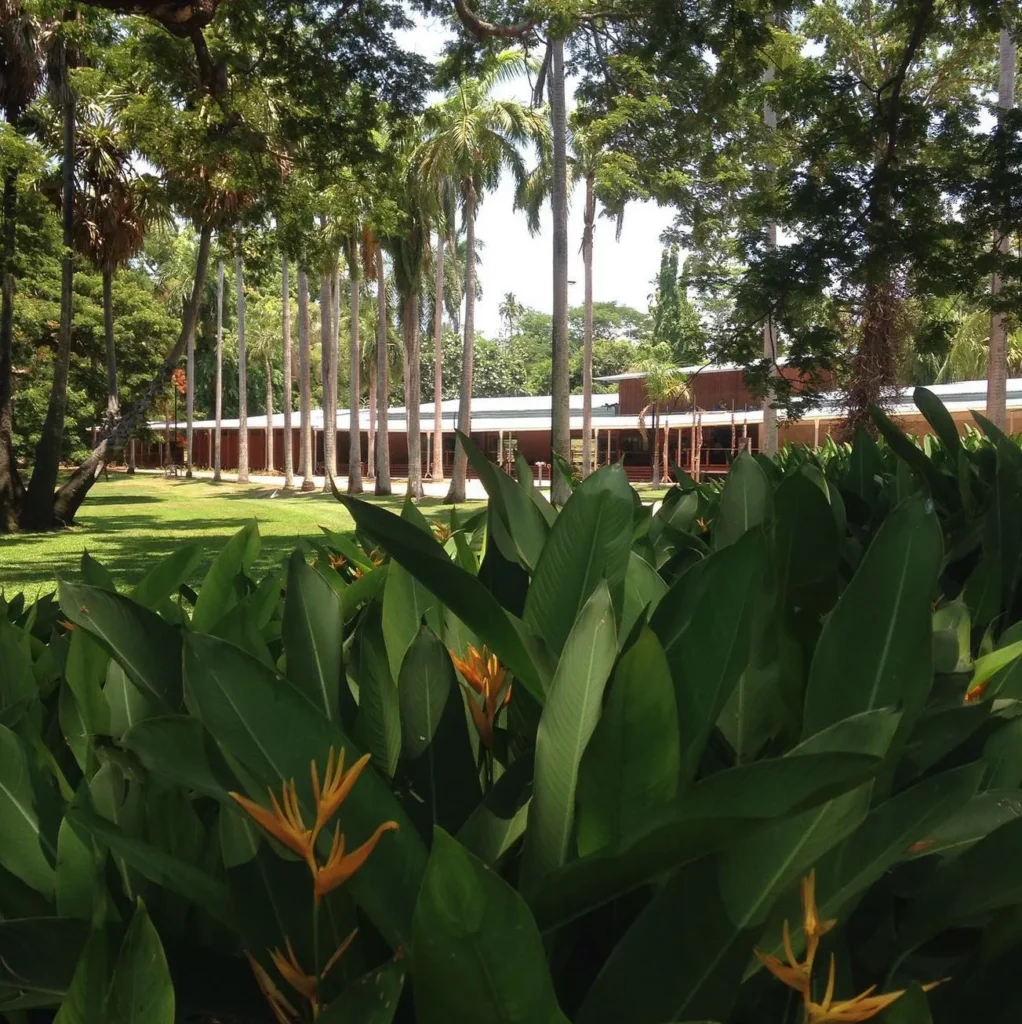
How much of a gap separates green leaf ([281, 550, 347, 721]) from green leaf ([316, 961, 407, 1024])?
40 centimetres

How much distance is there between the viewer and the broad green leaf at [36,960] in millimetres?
706

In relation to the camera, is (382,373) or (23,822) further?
(382,373)

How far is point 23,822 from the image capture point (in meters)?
0.84

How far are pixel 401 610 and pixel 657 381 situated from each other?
3662 centimetres

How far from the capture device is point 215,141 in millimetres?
12953

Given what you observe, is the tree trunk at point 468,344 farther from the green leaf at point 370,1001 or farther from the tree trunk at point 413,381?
the green leaf at point 370,1001

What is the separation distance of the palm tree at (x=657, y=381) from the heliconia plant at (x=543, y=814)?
3359cm

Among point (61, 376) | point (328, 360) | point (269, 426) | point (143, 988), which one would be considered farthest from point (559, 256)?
point (269, 426)

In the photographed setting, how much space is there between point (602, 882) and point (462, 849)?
139 mm

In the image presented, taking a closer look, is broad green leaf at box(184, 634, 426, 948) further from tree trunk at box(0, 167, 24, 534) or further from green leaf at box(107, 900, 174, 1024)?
tree trunk at box(0, 167, 24, 534)

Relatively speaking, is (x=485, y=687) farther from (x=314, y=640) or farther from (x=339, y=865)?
(x=339, y=865)

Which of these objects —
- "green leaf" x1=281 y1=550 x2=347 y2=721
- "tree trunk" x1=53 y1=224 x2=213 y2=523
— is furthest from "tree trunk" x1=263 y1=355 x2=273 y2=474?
"green leaf" x1=281 y1=550 x2=347 y2=721

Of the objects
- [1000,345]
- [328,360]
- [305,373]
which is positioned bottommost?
[1000,345]

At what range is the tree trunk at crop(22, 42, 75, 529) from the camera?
1664 cm
